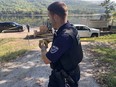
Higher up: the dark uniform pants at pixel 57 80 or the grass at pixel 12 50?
the dark uniform pants at pixel 57 80

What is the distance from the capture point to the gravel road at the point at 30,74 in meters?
8.23

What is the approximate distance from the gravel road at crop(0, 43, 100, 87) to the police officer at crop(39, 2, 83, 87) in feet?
13.7

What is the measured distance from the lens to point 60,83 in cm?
392

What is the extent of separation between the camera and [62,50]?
3.63 meters

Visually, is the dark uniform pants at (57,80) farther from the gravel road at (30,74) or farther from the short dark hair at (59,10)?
the gravel road at (30,74)

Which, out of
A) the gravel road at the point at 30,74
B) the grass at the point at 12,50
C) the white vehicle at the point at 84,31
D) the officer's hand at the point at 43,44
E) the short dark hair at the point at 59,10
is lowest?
the white vehicle at the point at 84,31

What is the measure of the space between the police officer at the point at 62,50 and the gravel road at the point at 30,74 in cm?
417

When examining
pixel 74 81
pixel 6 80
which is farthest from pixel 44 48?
pixel 6 80

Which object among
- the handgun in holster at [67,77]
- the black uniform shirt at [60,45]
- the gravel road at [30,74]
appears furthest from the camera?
the gravel road at [30,74]

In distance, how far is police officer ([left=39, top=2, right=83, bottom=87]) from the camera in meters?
3.64

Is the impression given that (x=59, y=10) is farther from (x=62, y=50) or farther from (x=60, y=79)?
(x=60, y=79)

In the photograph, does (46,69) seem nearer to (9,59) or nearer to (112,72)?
(112,72)

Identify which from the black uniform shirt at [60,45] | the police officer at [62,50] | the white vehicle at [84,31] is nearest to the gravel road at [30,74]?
the police officer at [62,50]

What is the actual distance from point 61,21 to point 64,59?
0.51 meters
